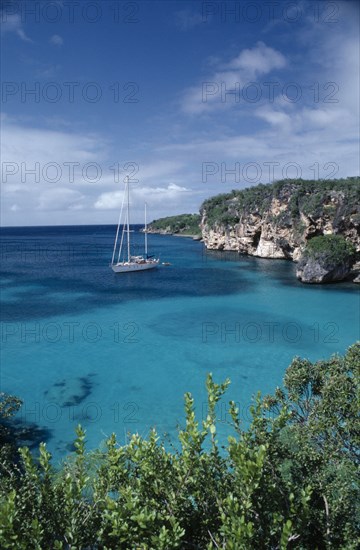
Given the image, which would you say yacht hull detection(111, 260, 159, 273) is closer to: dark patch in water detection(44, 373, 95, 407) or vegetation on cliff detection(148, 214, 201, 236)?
dark patch in water detection(44, 373, 95, 407)

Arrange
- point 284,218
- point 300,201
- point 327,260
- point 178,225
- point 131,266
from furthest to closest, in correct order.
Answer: point 178,225, point 284,218, point 300,201, point 131,266, point 327,260

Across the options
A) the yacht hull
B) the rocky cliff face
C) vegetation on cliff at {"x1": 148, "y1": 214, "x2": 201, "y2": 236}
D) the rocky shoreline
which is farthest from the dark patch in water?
vegetation on cliff at {"x1": 148, "y1": 214, "x2": 201, "y2": 236}

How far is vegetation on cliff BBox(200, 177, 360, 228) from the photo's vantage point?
158 feet

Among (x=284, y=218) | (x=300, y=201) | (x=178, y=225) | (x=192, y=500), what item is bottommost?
(x=192, y=500)

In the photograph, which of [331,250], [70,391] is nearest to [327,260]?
[331,250]

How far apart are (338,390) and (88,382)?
15.2m

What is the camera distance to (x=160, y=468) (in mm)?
5969

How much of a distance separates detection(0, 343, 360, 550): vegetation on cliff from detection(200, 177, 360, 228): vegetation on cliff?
45766 mm

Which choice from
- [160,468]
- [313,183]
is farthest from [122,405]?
[313,183]

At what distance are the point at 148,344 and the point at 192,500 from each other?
20.0m

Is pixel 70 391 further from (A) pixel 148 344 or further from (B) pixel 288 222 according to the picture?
(B) pixel 288 222

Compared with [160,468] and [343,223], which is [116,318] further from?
[343,223]

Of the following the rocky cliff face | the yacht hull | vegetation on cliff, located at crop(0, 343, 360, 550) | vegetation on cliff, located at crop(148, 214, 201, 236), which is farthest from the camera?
vegetation on cliff, located at crop(148, 214, 201, 236)

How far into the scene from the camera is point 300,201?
5966 cm
